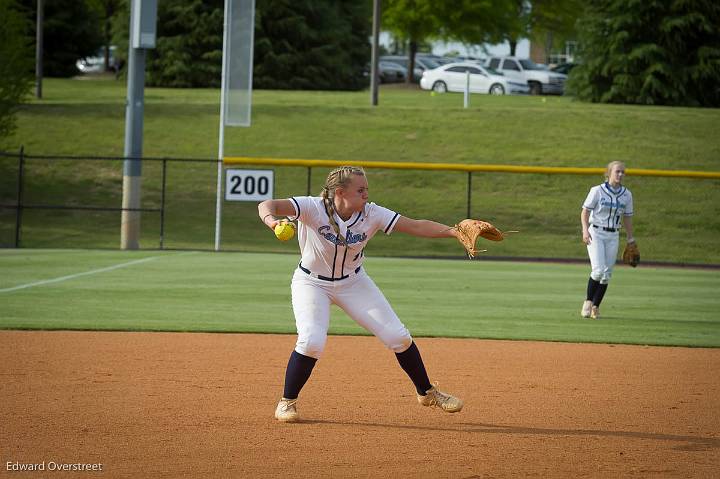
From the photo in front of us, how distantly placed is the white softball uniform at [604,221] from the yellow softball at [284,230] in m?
7.54

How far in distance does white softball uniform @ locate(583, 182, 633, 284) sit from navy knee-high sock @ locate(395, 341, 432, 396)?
254 inches

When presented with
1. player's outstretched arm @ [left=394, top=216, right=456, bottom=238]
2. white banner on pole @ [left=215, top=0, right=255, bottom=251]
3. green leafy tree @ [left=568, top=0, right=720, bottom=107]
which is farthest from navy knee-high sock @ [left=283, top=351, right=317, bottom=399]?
green leafy tree @ [left=568, top=0, right=720, bottom=107]

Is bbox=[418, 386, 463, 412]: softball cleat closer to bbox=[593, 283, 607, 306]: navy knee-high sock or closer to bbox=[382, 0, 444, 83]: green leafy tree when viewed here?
bbox=[593, 283, 607, 306]: navy knee-high sock

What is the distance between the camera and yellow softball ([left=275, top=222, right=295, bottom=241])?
21.8 ft

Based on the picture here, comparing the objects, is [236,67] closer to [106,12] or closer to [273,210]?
[273,210]

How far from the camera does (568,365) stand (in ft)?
33.8

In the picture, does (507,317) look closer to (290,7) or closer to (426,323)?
(426,323)

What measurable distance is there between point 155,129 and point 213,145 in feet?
8.12

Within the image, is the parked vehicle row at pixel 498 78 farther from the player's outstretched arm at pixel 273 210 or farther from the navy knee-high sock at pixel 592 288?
the player's outstretched arm at pixel 273 210

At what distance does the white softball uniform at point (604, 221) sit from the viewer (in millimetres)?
13516

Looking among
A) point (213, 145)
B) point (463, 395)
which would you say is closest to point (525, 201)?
point (213, 145)

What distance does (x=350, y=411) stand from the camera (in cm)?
789

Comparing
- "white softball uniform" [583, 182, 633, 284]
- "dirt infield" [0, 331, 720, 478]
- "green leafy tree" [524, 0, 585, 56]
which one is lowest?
"dirt infield" [0, 331, 720, 478]

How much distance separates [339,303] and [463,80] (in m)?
42.3
